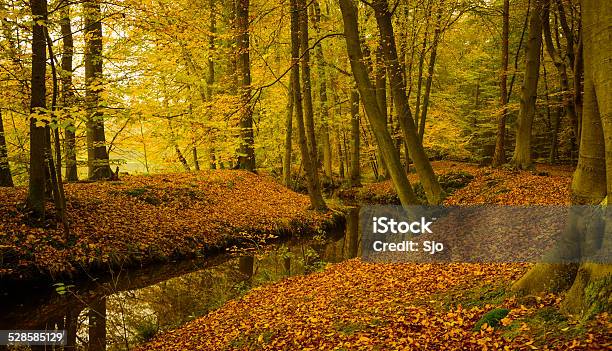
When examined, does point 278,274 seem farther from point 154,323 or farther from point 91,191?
point 91,191

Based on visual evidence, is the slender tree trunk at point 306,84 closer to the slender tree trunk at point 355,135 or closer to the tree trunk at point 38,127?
the slender tree trunk at point 355,135

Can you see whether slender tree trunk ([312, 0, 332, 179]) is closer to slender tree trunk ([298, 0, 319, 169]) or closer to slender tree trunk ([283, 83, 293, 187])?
slender tree trunk ([283, 83, 293, 187])

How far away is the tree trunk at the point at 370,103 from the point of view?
34.1ft

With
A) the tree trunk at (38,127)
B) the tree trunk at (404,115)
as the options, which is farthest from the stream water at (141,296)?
the tree trunk at (404,115)

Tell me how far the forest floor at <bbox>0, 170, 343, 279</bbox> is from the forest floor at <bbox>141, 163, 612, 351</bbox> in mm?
3932

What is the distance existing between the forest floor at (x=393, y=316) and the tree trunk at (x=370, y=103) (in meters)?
2.33

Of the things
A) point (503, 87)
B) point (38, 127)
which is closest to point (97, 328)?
point (38, 127)

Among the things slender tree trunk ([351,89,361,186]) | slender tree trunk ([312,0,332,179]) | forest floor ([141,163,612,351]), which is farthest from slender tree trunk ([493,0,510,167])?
slender tree trunk ([312,0,332,179])

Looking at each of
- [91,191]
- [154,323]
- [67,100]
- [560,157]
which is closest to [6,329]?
[154,323]

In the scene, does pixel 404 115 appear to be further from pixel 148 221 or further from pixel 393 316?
pixel 148 221

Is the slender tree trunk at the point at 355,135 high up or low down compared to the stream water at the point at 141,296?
up

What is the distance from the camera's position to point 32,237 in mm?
9664

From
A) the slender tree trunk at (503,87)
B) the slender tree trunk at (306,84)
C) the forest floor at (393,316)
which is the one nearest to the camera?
the forest floor at (393,316)

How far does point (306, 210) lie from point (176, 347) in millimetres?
10511
